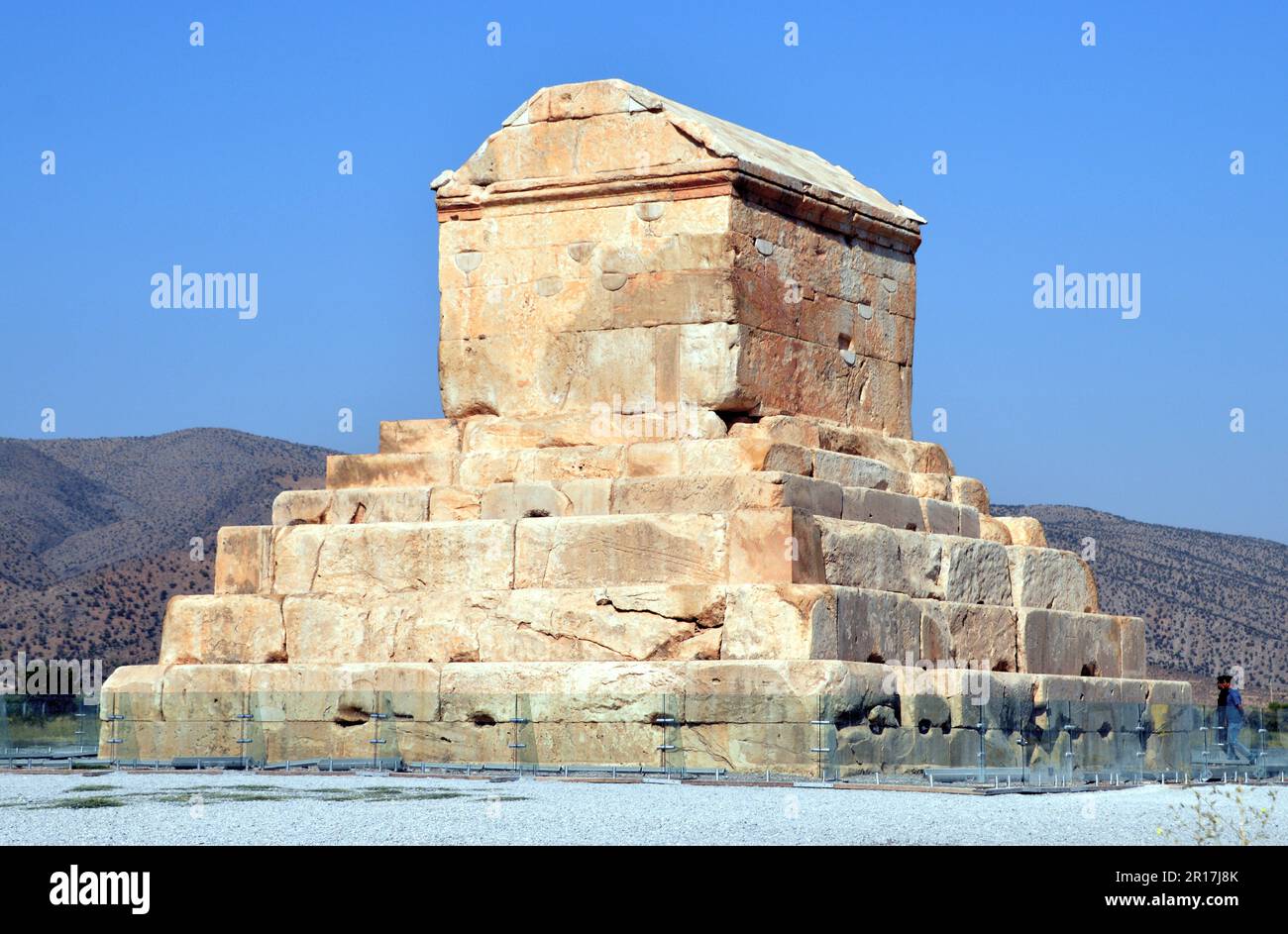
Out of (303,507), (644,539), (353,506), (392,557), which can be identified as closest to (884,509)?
(644,539)

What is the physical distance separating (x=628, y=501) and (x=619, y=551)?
0.47m

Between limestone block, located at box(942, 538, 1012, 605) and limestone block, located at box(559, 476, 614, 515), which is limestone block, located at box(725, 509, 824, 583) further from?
limestone block, located at box(942, 538, 1012, 605)

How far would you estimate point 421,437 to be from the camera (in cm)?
1758

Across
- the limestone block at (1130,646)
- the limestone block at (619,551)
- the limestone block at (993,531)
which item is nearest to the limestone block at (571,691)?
the limestone block at (619,551)

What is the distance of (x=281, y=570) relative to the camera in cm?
1716

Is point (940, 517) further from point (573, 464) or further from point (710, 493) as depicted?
point (573, 464)

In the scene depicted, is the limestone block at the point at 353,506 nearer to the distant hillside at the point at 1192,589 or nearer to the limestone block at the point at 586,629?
the limestone block at the point at 586,629

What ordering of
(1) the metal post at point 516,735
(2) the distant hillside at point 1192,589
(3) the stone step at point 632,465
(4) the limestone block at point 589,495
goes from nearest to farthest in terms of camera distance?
(1) the metal post at point 516,735 < (3) the stone step at point 632,465 < (4) the limestone block at point 589,495 < (2) the distant hillside at point 1192,589

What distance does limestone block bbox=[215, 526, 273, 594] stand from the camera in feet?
56.4

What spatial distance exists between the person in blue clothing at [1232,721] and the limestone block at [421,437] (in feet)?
20.1

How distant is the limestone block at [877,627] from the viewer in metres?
15.4
